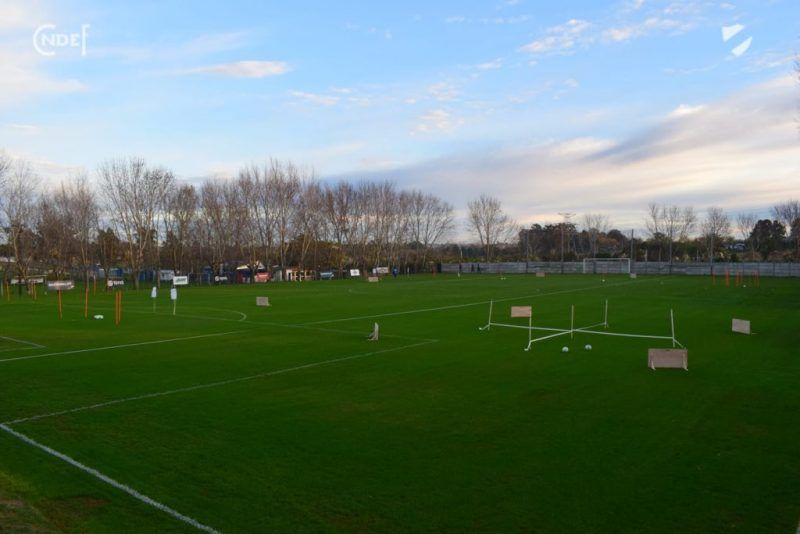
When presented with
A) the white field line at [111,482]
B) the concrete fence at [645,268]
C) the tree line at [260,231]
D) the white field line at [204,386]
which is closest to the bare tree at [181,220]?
the tree line at [260,231]

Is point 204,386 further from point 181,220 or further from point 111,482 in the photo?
point 181,220

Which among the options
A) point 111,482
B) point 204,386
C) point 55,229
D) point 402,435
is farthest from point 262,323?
point 55,229

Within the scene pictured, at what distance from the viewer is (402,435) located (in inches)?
372

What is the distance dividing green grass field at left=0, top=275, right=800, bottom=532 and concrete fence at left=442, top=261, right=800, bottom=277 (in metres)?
67.8

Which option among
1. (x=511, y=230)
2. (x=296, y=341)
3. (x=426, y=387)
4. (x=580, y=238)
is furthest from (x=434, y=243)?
(x=426, y=387)

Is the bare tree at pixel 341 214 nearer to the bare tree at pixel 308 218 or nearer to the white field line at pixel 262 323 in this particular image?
the bare tree at pixel 308 218

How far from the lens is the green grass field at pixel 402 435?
6.48 m

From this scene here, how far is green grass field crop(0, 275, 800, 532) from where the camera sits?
21.2 ft

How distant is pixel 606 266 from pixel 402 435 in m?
94.5

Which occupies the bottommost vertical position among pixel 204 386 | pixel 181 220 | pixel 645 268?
pixel 204 386

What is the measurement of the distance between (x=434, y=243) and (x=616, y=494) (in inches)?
4475

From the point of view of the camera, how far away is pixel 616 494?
6.93 m

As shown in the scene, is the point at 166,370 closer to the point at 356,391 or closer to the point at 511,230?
the point at 356,391

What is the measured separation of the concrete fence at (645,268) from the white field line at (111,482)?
282ft
